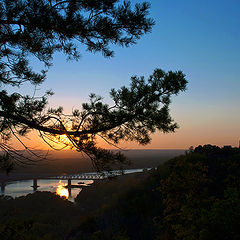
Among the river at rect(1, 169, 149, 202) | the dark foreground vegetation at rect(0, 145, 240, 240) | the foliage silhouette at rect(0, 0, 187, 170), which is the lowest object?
the river at rect(1, 169, 149, 202)

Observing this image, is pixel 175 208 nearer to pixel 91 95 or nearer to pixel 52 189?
pixel 91 95

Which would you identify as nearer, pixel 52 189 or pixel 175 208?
pixel 175 208

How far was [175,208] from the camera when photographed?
6.91 m

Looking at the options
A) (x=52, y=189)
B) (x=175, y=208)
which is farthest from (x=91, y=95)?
(x=52, y=189)

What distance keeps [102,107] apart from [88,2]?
243 centimetres

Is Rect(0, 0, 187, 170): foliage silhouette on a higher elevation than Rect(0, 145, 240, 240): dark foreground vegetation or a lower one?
higher

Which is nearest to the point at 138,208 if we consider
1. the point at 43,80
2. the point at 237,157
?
A: the point at 237,157

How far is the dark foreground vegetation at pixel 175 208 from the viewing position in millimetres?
4867

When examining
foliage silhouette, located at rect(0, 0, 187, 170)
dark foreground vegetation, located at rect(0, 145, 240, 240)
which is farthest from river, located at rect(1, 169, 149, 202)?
foliage silhouette, located at rect(0, 0, 187, 170)

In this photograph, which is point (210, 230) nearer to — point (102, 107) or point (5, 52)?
point (102, 107)

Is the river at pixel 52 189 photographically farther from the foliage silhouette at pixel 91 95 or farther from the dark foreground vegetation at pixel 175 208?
the foliage silhouette at pixel 91 95

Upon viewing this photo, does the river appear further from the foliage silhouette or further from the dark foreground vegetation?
the foliage silhouette

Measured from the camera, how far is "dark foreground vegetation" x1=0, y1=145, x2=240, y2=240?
4.87m

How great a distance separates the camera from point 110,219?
15539mm
